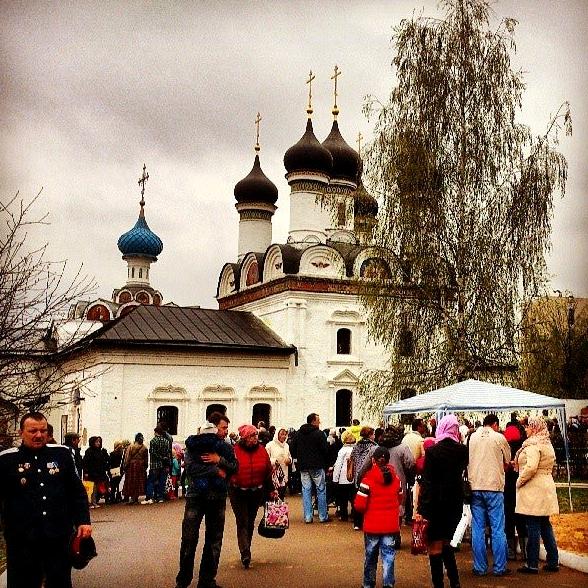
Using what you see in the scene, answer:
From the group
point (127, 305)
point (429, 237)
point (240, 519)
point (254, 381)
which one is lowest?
point (240, 519)

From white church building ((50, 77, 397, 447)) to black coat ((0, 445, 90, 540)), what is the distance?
19328 mm

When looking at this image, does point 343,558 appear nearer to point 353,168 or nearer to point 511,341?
point 511,341

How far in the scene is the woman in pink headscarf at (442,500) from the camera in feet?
24.6

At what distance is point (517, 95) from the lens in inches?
742

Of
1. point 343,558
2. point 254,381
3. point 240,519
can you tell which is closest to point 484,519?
point 343,558

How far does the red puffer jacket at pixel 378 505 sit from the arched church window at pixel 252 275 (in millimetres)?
27092

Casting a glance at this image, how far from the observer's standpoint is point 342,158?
124 ft

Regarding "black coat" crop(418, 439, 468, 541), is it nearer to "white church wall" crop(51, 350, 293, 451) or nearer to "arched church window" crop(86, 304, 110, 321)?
"white church wall" crop(51, 350, 293, 451)

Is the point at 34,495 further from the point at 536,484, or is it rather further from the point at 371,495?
the point at 536,484

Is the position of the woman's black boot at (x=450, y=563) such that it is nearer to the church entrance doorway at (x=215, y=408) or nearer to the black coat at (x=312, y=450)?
the black coat at (x=312, y=450)

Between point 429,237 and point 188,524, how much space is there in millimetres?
11889

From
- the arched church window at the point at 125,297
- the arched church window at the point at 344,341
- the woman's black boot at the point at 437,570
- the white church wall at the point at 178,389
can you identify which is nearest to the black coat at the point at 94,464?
the woman's black boot at the point at 437,570

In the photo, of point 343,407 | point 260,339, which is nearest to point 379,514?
point 260,339

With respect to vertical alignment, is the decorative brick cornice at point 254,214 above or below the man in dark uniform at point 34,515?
above
